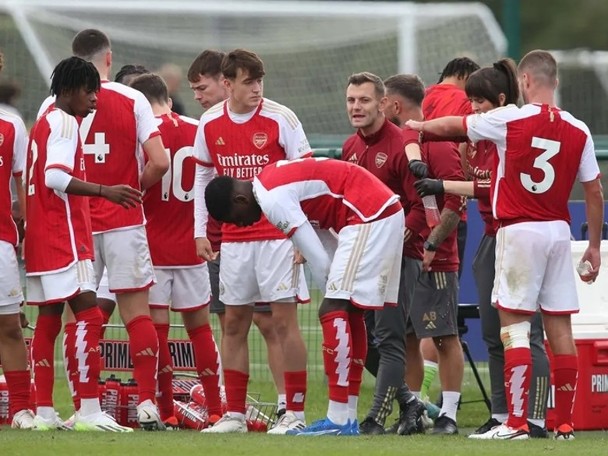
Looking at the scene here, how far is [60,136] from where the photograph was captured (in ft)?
31.2

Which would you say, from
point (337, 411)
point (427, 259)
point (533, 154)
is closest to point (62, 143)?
point (337, 411)

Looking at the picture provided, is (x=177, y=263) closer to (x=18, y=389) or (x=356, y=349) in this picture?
(x=18, y=389)

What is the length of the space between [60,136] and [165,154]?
86 centimetres

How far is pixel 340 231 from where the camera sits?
9.42 metres

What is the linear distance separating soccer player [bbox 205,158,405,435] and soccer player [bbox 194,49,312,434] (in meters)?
0.38

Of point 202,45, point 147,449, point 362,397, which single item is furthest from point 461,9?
point 147,449

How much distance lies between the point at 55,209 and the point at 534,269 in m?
2.84

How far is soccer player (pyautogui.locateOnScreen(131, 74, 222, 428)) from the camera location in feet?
34.7

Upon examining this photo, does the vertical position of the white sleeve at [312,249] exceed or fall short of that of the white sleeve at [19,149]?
it falls short

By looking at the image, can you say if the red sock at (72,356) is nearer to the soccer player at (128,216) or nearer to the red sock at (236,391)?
the soccer player at (128,216)

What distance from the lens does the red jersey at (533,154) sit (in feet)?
30.1

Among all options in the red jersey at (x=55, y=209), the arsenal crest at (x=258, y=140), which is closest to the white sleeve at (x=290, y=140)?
the arsenal crest at (x=258, y=140)

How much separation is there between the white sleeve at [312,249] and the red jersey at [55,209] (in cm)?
136

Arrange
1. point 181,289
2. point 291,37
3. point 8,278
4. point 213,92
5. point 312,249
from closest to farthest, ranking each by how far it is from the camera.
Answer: point 312,249 < point 8,278 < point 181,289 < point 213,92 < point 291,37
